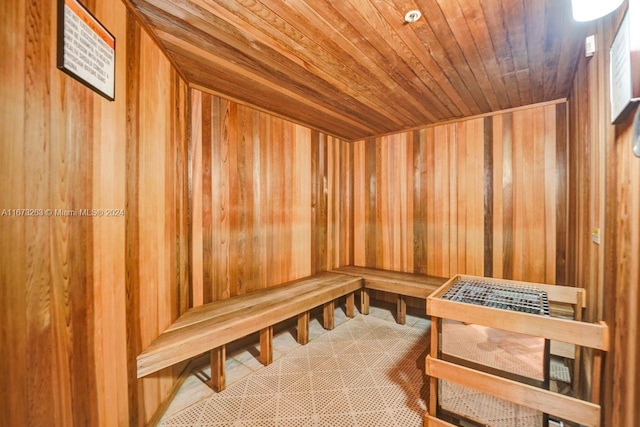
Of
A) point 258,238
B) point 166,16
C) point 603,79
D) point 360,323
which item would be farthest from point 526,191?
point 166,16

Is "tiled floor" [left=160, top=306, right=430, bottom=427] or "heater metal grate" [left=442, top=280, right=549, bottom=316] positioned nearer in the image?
"heater metal grate" [left=442, top=280, right=549, bottom=316]

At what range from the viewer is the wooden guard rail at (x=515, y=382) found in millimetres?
1265

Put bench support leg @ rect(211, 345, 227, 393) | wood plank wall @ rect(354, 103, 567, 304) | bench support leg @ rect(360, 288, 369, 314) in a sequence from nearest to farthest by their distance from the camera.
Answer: bench support leg @ rect(211, 345, 227, 393) → wood plank wall @ rect(354, 103, 567, 304) → bench support leg @ rect(360, 288, 369, 314)

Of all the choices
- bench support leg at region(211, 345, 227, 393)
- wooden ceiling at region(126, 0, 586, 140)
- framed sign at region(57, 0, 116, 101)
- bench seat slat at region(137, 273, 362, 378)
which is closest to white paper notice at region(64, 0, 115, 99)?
framed sign at region(57, 0, 116, 101)

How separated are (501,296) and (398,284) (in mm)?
1371

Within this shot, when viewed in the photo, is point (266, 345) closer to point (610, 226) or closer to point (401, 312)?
point (401, 312)

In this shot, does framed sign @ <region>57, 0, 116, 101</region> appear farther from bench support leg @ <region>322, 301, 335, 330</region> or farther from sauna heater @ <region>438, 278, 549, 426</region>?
bench support leg @ <region>322, 301, 335, 330</region>

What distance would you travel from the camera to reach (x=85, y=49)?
A: 1097mm

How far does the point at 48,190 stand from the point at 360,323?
10.5ft

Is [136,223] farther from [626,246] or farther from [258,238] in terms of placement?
[626,246]

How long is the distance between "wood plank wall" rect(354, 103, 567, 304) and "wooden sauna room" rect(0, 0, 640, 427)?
0.02 meters

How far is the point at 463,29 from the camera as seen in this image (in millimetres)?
1637

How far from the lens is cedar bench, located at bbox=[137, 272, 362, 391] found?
1.65 metres

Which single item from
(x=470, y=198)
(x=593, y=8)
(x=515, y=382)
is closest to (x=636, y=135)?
(x=593, y=8)
